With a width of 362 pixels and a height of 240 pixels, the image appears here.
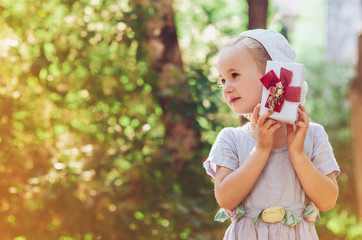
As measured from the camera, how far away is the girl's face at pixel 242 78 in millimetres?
1823

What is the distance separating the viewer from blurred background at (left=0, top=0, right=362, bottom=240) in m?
3.45

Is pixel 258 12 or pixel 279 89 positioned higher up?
pixel 258 12

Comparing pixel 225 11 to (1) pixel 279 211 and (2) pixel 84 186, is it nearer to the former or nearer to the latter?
(2) pixel 84 186

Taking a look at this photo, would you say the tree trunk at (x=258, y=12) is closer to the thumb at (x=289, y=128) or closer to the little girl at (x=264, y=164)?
the little girl at (x=264, y=164)

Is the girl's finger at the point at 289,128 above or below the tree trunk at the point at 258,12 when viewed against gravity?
below

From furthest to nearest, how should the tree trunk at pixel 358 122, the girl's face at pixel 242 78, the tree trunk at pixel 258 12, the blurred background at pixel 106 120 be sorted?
the tree trunk at pixel 358 122 → the blurred background at pixel 106 120 → the tree trunk at pixel 258 12 → the girl's face at pixel 242 78

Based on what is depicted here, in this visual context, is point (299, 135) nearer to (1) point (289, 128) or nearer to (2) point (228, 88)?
(1) point (289, 128)

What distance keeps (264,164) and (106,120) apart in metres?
1.97

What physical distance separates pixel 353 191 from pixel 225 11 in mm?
4969

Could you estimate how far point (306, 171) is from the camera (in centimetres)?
175

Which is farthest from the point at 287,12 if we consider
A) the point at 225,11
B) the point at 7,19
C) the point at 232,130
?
the point at 232,130

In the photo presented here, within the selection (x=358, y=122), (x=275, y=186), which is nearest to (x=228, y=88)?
(x=275, y=186)

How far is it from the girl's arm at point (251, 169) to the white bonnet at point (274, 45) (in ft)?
0.64

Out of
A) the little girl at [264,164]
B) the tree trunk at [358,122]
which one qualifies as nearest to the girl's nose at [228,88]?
the little girl at [264,164]
